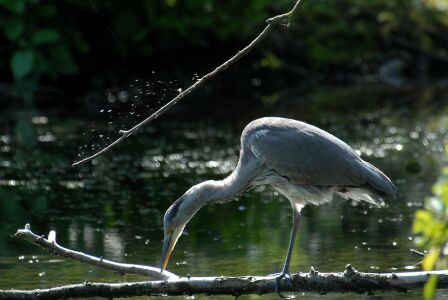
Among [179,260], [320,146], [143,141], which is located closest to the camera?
[320,146]

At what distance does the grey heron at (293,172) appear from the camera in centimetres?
612

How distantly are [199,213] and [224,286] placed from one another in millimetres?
4434

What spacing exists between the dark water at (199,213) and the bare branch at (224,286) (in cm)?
86

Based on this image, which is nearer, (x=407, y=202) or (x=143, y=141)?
(x=407, y=202)

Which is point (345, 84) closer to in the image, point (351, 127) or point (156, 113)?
point (351, 127)

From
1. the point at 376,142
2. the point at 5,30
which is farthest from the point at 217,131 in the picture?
the point at 5,30

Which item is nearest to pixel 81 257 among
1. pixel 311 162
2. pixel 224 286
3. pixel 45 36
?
Answer: pixel 224 286

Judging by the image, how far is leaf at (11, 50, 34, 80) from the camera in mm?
18609

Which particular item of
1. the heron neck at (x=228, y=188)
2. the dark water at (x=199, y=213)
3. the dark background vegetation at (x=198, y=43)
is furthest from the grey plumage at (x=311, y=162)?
the dark background vegetation at (x=198, y=43)

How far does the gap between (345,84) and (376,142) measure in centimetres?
1023

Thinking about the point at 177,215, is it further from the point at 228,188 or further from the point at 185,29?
the point at 185,29

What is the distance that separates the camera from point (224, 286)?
5.04m

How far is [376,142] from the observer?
44.9ft

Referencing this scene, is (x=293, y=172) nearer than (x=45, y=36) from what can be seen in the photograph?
Yes
